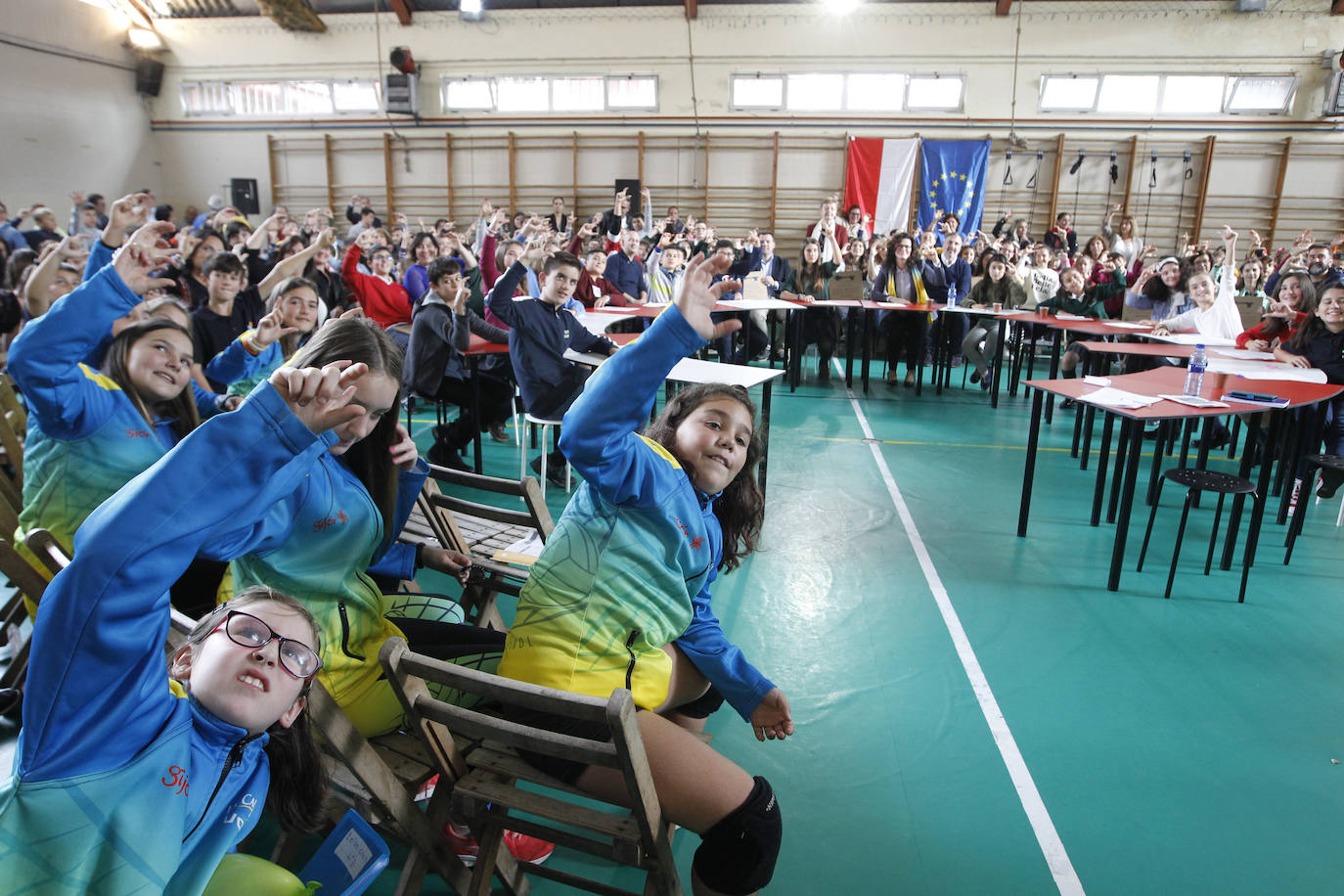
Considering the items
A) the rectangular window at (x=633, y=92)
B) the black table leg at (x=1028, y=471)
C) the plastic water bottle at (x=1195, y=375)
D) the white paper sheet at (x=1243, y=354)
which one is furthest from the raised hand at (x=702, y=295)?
the rectangular window at (x=633, y=92)

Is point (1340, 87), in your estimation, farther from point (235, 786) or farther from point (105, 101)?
point (105, 101)

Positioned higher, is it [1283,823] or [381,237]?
[381,237]

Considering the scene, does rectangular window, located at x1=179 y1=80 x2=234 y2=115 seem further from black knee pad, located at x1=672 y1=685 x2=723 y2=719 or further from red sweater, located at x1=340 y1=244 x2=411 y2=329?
black knee pad, located at x1=672 y1=685 x2=723 y2=719

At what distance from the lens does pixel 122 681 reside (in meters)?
0.91

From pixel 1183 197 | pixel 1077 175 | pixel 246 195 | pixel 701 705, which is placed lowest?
pixel 701 705

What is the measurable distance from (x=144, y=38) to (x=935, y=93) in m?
13.8

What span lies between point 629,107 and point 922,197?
198 inches

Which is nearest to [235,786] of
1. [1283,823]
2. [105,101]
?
[1283,823]

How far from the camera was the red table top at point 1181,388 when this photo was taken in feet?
10.5

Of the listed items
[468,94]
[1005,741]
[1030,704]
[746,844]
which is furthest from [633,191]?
[746,844]

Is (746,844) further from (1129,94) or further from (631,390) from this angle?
(1129,94)

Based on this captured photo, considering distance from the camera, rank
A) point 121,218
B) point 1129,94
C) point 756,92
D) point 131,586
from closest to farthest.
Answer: point 131,586 → point 121,218 → point 1129,94 → point 756,92

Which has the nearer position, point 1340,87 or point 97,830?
point 97,830

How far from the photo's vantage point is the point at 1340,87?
34.7 feet
